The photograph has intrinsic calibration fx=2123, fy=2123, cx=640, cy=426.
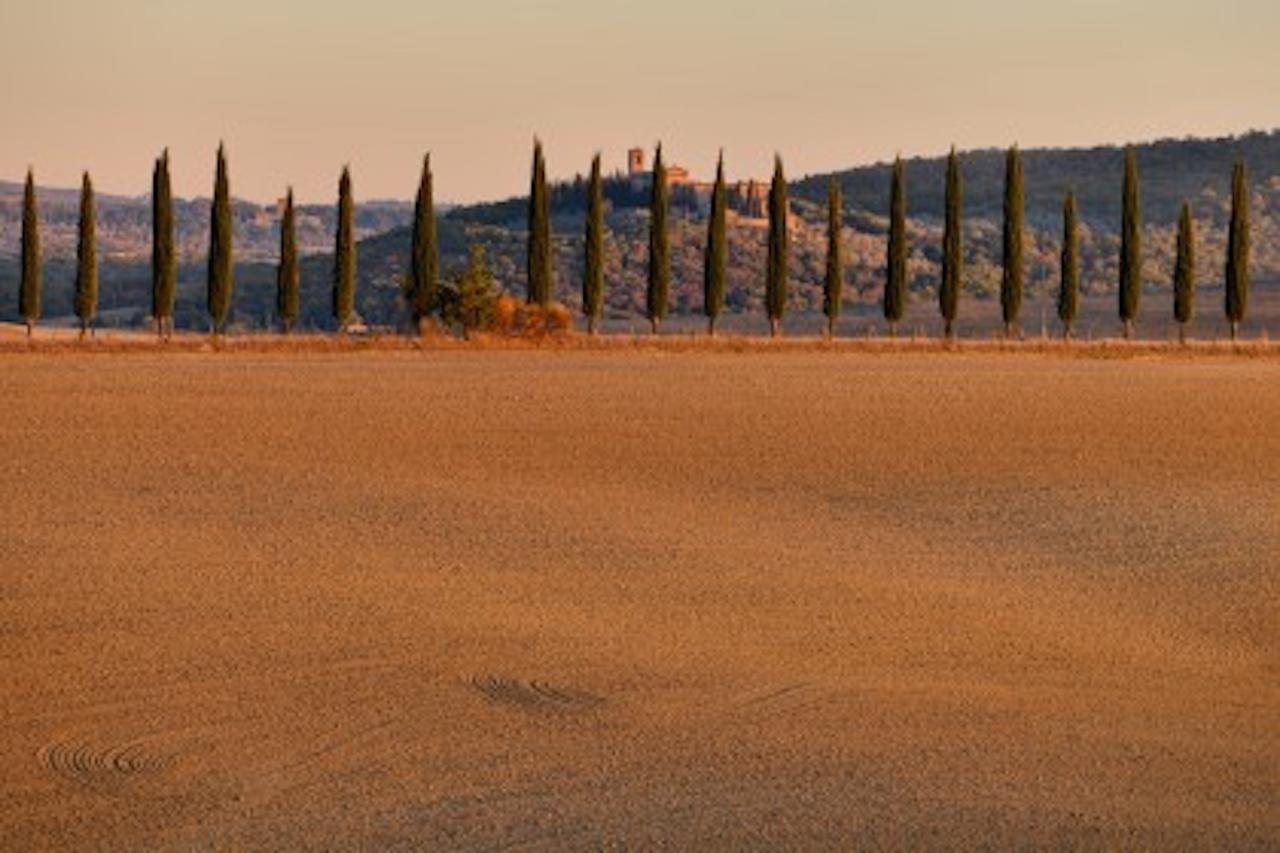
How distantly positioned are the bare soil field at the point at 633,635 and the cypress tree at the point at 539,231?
26100 millimetres

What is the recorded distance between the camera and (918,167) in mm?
136625

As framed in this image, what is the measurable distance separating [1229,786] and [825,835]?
2.42 meters

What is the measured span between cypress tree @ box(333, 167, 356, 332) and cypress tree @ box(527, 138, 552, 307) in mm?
4727

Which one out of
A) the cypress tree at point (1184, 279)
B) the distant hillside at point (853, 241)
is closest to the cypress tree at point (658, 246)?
the cypress tree at point (1184, 279)

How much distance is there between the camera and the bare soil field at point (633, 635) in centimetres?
1042

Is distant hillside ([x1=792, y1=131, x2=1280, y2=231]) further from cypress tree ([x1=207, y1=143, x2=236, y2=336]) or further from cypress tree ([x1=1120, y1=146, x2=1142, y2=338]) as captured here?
cypress tree ([x1=207, y1=143, x2=236, y2=336])

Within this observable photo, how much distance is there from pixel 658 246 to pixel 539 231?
357 centimetres

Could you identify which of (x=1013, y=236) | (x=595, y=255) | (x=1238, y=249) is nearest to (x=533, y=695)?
(x=595, y=255)

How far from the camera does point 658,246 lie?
57.7 meters

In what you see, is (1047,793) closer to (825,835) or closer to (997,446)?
(825,835)

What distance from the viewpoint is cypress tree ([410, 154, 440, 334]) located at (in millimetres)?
55344

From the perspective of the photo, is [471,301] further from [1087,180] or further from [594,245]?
[1087,180]

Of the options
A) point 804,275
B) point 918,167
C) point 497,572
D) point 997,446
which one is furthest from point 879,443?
point 918,167

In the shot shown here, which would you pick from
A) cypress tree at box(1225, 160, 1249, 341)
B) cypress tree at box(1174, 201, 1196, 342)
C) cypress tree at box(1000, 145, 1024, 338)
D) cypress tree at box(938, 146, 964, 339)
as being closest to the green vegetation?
cypress tree at box(938, 146, 964, 339)
